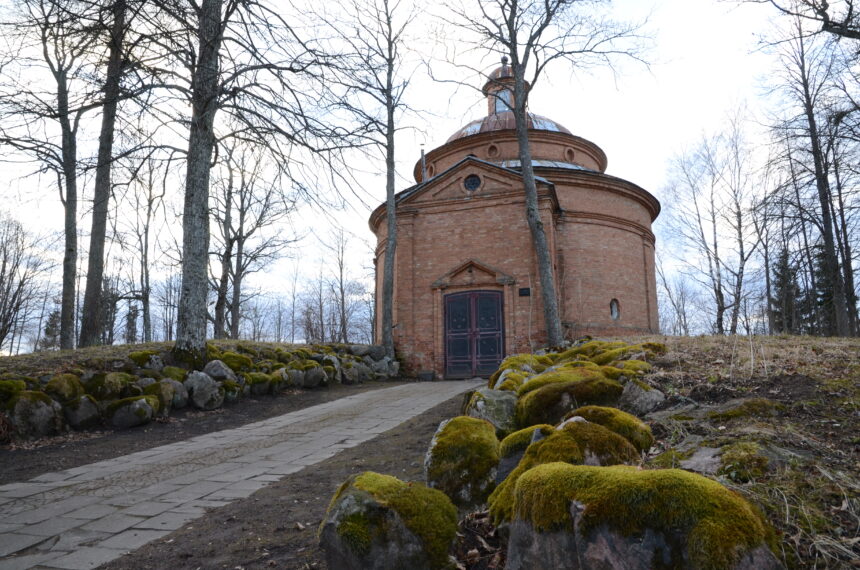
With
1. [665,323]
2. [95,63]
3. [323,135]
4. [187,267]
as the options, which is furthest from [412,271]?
[665,323]

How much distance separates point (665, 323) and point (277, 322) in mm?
47899

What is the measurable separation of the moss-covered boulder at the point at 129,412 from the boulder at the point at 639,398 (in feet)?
24.2

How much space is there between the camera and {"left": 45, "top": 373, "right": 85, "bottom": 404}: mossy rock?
7539 millimetres

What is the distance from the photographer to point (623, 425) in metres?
3.34

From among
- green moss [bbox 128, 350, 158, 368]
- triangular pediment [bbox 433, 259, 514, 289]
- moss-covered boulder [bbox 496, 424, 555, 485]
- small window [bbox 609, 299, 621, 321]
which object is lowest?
moss-covered boulder [bbox 496, 424, 555, 485]

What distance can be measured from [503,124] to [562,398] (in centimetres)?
2271

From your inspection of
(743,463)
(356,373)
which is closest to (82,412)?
(356,373)

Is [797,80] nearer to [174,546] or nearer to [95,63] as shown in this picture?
[95,63]

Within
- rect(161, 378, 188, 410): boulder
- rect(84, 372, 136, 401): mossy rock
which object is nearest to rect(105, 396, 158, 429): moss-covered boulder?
rect(84, 372, 136, 401): mossy rock

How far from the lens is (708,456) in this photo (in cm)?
282

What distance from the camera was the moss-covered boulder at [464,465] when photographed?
3.39 metres

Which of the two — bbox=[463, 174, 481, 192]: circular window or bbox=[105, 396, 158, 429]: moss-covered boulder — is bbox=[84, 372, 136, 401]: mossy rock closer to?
bbox=[105, 396, 158, 429]: moss-covered boulder

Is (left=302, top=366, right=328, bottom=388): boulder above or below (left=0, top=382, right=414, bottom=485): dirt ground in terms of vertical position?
above

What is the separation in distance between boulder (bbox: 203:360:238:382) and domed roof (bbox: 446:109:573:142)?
17.7 metres
